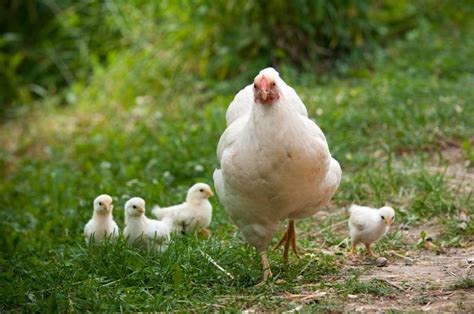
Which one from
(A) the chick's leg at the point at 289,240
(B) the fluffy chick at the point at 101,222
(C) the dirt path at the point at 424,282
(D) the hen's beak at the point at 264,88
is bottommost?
(C) the dirt path at the point at 424,282

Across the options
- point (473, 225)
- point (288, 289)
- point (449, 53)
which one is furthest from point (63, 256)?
point (449, 53)

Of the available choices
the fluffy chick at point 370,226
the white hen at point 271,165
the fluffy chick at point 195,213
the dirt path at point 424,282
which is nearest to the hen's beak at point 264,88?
the white hen at point 271,165

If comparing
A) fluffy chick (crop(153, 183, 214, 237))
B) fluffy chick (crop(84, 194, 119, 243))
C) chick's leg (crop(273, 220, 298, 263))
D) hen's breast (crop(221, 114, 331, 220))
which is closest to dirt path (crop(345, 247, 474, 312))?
chick's leg (crop(273, 220, 298, 263))

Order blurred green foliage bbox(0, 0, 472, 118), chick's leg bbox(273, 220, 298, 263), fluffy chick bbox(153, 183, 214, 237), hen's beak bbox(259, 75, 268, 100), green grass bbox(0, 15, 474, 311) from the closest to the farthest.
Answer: hen's beak bbox(259, 75, 268, 100)
green grass bbox(0, 15, 474, 311)
chick's leg bbox(273, 220, 298, 263)
fluffy chick bbox(153, 183, 214, 237)
blurred green foliage bbox(0, 0, 472, 118)

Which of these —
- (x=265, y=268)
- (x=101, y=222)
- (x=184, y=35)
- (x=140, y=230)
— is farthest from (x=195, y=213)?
(x=184, y=35)

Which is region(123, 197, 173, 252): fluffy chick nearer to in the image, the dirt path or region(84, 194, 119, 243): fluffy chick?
region(84, 194, 119, 243): fluffy chick

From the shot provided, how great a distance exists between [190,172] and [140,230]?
2.19 metres

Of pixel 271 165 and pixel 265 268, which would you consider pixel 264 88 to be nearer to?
pixel 271 165

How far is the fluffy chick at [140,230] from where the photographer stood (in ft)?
18.2

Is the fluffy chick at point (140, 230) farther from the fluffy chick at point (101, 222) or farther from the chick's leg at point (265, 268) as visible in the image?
the chick's leg at point (265, 268)

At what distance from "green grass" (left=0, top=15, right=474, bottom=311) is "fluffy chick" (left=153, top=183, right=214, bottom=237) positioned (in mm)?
174

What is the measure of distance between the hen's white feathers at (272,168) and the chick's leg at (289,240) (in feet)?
1.38

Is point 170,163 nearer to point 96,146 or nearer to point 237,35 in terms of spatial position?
point 96,146

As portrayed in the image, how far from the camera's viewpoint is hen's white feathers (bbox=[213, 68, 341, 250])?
4539 millimetres
